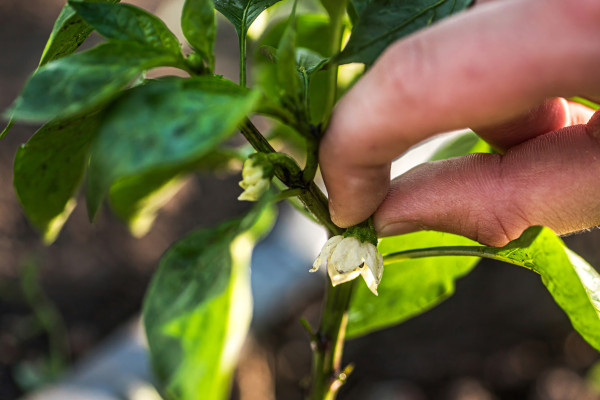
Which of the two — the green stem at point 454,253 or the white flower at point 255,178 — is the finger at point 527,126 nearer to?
the green stem at point 454,253

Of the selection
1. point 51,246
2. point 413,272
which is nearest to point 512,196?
point 413,272

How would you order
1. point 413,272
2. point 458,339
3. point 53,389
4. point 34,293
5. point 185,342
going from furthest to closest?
point 458,339 < point 34,293 < point 53,389 < point 413,272 < point 185,342

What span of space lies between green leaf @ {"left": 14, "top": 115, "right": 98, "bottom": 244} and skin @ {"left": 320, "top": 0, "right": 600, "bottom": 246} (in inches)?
6.8

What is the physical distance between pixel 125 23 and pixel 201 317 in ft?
0.63

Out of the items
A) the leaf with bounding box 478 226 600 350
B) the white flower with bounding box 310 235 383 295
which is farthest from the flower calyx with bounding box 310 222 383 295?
the leaf with bounding box 478 226 600 350

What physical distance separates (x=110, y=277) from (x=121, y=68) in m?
1.13

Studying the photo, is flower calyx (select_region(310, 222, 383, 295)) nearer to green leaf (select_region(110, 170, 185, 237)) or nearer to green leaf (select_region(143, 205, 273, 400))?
green leaf (select_region(143, 205, 273, 400))

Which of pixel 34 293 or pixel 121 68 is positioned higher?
pixel 121 68

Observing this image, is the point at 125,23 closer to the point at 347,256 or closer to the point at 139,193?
the point at 347,256

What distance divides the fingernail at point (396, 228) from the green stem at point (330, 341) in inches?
2.1

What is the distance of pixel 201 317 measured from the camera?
0.25m

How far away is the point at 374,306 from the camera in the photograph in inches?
24.1

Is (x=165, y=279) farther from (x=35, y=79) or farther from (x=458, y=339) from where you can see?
(x=458, y=339)

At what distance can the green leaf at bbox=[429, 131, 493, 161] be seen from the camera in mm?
582
